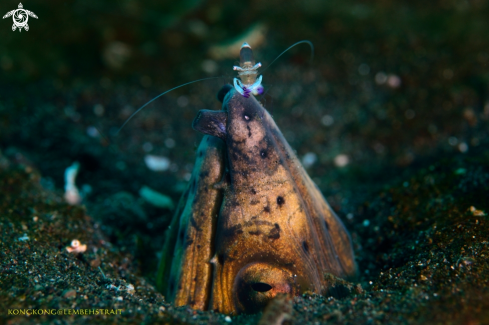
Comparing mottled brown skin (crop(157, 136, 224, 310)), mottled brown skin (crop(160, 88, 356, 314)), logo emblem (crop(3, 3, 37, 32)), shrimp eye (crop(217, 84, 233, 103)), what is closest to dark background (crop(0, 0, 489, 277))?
logo emblem (crop(3, 3, 37, 32))

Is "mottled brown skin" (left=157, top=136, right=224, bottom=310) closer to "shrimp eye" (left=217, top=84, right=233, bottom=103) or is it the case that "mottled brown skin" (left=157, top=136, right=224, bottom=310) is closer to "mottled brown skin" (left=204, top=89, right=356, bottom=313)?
"mottled brown skin" (left=204, top=89, right=356, bottom=313)

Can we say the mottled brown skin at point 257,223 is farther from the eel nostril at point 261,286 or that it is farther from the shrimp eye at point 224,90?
the shrimp eye at point 224,90

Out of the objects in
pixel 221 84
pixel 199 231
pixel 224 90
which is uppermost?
pixel 221 84

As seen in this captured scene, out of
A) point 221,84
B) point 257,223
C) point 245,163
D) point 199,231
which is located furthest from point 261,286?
point 221,84

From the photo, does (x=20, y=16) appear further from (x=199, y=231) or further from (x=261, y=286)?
(x=261, y=286)

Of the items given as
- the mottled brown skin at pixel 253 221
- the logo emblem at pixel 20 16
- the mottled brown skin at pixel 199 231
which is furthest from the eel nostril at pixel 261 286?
the logo emblem at pixel 20 16
